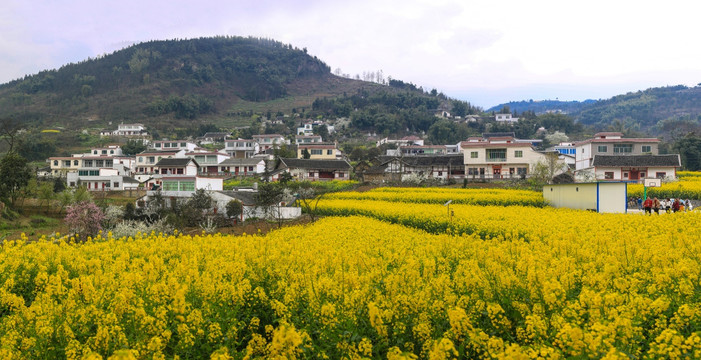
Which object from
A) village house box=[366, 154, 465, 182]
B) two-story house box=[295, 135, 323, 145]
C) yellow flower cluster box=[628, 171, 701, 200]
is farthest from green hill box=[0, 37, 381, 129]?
yellow flower cluster box=[628, 171, 701, 200]

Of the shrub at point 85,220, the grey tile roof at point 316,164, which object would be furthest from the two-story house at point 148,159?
the shrub at point 85,220


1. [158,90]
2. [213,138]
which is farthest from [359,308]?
[158,90]

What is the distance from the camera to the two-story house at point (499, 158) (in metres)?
52.2

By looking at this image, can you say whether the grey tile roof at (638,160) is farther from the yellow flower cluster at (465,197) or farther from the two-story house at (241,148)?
the two-story house at (241,148)

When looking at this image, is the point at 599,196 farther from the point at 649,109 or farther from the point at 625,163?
the point at 649,109

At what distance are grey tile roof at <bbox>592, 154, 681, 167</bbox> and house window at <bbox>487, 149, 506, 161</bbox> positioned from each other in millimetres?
9843

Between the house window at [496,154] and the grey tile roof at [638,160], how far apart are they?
9843 millimetres

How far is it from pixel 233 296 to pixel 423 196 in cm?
2868

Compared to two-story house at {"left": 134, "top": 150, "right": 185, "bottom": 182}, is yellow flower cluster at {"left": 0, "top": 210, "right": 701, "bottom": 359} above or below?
below

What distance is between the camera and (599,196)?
74.3 feet

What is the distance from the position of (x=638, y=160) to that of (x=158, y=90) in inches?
5403

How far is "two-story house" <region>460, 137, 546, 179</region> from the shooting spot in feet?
171

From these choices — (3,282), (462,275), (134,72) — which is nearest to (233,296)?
(462,275)

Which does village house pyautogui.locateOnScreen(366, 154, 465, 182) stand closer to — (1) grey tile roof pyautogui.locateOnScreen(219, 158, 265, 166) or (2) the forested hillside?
(1) grey tile roof pyautogui.locateOnScreen(219, 158, 265, 166)
